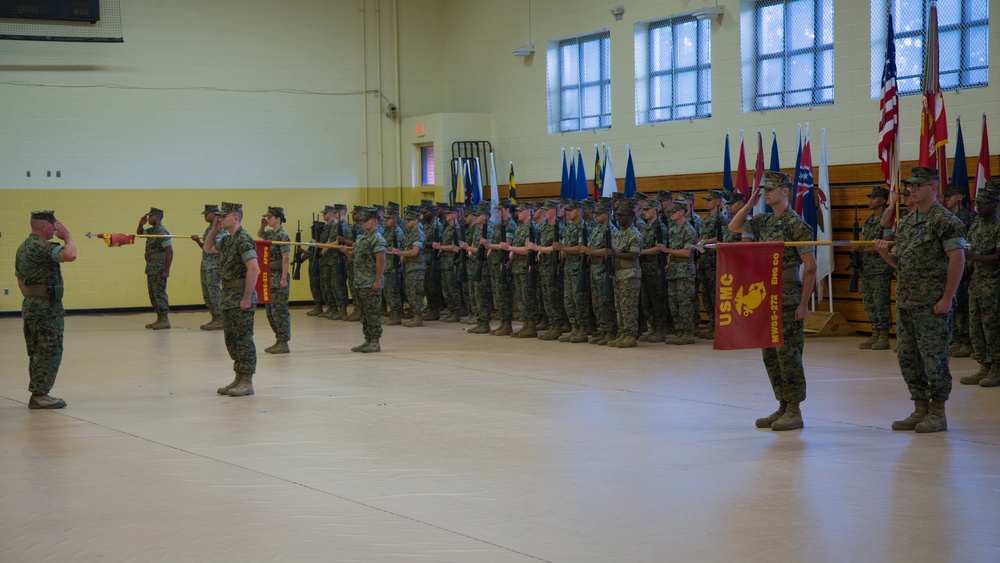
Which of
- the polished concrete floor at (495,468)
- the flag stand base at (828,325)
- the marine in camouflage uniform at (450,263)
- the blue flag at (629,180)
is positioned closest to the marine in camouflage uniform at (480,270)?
the marine in camouflage uniform at (450,263)

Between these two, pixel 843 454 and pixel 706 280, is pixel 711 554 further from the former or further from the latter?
pixel 706 280

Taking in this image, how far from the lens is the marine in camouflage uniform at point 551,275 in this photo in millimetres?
13055

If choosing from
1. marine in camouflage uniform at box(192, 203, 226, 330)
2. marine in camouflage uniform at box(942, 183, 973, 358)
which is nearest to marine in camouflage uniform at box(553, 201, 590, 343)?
marine in camouflage uniform at box(942, 183, 973, 358)

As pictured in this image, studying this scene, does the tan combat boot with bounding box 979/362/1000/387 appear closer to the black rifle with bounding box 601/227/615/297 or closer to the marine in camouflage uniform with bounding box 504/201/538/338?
the black rifle with bounding box 601/227/615/297

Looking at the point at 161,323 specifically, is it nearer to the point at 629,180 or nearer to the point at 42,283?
the point at 629,180

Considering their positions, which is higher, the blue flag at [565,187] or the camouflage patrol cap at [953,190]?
the blue flag at [565,187]

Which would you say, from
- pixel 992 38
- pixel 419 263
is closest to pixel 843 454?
pixel 992 38

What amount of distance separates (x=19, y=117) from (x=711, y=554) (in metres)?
15.8

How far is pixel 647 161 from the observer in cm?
1581

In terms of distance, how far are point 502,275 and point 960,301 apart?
5.62 metres

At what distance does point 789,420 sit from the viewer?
686 centimetres

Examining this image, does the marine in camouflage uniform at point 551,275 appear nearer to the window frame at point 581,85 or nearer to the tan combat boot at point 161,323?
the window frame at point 581,85

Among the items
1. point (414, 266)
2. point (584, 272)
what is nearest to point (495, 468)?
point (584, 272)

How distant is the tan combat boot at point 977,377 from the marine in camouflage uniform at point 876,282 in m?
2.41
